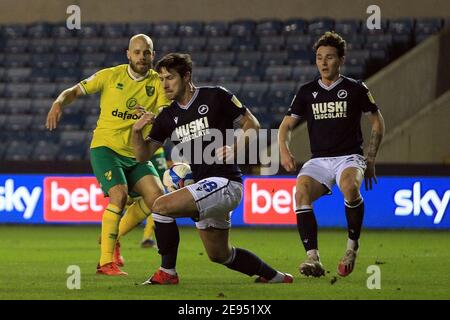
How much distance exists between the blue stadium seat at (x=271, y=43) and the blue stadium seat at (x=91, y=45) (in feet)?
10.8

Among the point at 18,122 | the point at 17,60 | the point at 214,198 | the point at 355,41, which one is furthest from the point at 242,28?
the point at 214,198

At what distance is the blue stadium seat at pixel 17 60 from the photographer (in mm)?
22800

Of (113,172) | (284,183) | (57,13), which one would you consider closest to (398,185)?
(284,183)

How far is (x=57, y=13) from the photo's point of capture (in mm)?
24297

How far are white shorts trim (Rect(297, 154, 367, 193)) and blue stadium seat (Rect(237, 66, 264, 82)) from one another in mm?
11585

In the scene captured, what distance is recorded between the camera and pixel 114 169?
10.0 meters

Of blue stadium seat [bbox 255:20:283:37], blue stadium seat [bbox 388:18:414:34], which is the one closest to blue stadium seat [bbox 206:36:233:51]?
blue stadium seat [bbox 255:20:283:37]

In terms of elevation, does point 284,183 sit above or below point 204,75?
below

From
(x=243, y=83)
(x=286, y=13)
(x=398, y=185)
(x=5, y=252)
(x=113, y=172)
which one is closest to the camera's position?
(x=113, y=172)

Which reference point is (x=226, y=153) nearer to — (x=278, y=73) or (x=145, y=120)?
(x=145, y=120)

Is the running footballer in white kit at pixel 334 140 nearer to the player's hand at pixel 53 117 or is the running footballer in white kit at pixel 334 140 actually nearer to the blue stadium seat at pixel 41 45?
the player's hand at pixel 53 117
